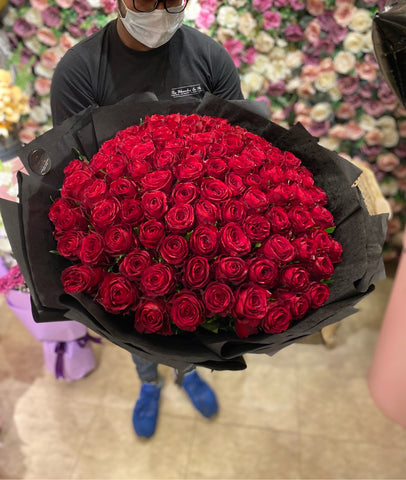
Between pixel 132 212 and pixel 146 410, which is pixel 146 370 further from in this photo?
pixel 132 212

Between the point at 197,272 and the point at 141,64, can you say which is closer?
the point at 197,272

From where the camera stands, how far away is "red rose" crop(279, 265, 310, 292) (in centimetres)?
66

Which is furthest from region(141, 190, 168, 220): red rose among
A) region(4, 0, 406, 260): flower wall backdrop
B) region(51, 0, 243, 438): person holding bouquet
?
region(4, 0, 406, 260): flower wall backdrop

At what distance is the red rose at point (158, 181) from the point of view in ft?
2.27

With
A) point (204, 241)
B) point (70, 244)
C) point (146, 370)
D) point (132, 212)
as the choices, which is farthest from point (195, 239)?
point (146, 370)

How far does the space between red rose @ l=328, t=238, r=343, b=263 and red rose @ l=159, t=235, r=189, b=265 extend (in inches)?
10.3

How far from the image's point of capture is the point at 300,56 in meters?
2.08

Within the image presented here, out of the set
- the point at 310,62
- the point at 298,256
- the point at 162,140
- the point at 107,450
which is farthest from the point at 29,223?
the point at 310,62

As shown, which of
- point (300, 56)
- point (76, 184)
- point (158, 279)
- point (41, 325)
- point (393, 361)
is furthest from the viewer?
point (300, 56)

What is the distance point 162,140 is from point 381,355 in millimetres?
1549

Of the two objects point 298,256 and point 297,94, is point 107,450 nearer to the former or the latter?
point 298,256

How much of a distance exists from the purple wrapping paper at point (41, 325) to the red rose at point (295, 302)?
1.16 m

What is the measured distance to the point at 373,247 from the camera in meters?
0.76

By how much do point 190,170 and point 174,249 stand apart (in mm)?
148
